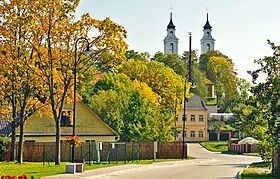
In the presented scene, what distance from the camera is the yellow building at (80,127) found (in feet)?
169

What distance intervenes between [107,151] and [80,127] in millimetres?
5875

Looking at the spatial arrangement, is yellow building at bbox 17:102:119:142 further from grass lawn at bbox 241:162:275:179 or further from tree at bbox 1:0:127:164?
grass lawn at bbox 241:162:275:179

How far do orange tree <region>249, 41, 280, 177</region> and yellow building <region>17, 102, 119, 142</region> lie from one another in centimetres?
2730

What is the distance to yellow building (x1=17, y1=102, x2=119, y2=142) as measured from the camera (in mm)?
51438

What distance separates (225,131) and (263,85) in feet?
232

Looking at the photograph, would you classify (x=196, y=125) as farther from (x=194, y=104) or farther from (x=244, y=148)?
(x=244, y=148)

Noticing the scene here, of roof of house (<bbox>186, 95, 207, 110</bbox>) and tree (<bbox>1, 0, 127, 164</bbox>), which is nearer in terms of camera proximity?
tree (<bbox>1, 0, 127, 164</bbox>)

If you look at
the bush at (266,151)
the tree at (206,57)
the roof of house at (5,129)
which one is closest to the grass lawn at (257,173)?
the bush at (266,151)

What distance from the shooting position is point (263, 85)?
89.6 ft

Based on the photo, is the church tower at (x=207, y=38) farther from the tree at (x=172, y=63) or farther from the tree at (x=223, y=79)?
the tree at (x=172, y=63)

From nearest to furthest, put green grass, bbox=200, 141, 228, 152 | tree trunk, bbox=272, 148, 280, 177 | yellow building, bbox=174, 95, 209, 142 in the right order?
tree trunk, bbox=272, 148, 280, 177 < green grass, bbox=200, 141, 228, 152 < yellow building, bbox=174, 95, 209, 142

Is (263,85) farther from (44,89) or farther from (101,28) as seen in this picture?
(44,89)

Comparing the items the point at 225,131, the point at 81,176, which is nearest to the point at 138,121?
the point at 81,176

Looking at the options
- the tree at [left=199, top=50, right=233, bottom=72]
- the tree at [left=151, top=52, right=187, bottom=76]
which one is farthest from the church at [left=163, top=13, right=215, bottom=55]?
the tree at [left=151, top=52, right=187, bottom=76]
